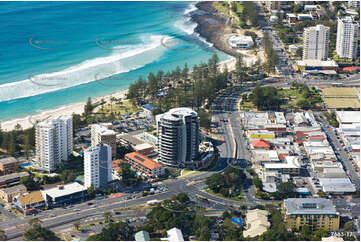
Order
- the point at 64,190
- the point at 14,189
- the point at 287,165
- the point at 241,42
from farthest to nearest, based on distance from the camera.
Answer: the point at 241,42
the point at 287,165
the point at 14,189
the point at 64,190

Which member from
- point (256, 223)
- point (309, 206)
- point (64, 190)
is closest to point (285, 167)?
point (309, 206)

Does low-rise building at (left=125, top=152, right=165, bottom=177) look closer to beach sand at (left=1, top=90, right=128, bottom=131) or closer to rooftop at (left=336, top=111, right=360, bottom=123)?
beach sand at (left=1, top=90, right=128, bottom=131)

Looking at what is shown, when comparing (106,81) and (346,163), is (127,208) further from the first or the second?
(106,81)

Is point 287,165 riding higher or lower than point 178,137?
lower

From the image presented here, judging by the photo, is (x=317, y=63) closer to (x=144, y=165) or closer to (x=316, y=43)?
(x=316, y=43)

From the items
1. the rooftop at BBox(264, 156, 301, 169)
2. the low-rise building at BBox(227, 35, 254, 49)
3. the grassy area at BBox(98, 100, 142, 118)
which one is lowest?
the rooftop at BBox(264, 156, 301, 169)

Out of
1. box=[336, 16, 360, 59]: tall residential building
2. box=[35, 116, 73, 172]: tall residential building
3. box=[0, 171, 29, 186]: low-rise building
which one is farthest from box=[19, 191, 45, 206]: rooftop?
box=[336, 16, 360, 59]: tall residential building

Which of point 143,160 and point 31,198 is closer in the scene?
point 31,198

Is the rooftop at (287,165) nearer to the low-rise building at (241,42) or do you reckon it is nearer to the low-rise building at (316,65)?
the low-rise building at (316,65)
